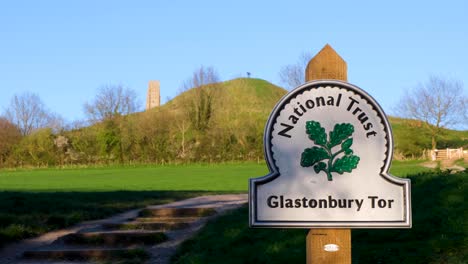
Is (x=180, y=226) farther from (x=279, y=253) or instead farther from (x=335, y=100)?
(x=335, y=100)

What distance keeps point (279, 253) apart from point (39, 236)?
23.0 ft

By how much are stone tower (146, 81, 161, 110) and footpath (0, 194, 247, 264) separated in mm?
113042

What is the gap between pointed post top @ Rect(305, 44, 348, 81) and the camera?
3381 mm

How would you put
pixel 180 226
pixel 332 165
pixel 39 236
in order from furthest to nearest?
pixel 180 226 < pixel 39 236 < pixel 332 165

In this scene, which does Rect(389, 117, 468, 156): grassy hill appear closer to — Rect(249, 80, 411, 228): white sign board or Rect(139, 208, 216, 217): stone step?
Rect(139, 208, 216, 217): stone step

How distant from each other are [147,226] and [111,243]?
179cm

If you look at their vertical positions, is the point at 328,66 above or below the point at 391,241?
above

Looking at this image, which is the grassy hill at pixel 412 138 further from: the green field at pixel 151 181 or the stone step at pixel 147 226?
the stone step at pixel 147 226

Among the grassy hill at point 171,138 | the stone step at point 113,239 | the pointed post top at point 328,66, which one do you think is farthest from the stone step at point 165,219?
the grassy hill at point 171,138

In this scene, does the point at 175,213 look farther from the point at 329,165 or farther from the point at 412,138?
the point at 412,138

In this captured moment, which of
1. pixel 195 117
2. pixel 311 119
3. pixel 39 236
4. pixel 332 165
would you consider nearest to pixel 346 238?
pixel 332 165

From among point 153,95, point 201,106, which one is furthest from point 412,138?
point 153,95

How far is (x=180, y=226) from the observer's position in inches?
556

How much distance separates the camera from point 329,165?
3.24 metres
